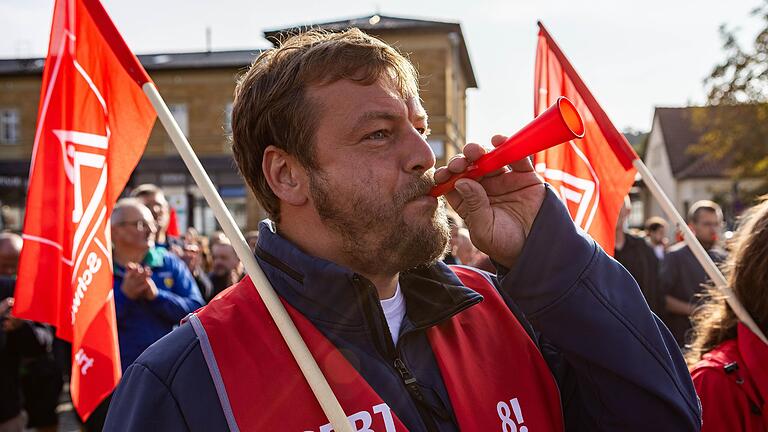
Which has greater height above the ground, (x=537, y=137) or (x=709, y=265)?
(x=537, y=137)

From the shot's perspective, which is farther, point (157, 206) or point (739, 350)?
point (157, 206)

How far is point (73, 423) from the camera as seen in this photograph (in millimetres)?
7977

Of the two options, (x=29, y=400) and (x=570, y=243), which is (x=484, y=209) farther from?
(x=29, y=400)

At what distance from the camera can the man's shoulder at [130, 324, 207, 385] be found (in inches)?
61.3

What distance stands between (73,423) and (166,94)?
22.6 m

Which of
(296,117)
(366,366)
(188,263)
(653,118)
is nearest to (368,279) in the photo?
(366,366)

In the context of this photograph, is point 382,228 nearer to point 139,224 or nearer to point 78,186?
point 78,186

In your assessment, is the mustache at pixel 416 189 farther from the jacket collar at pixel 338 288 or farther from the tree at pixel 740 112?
the tree at pixel 740 112

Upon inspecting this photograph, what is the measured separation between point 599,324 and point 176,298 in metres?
3.31

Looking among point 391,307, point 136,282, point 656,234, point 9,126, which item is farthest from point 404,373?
point 9,126

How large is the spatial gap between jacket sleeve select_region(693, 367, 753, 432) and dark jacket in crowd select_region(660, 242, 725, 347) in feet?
12.3

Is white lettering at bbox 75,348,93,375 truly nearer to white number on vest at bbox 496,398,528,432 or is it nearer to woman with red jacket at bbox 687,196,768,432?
white number on vest at bbox 496,398,528,432

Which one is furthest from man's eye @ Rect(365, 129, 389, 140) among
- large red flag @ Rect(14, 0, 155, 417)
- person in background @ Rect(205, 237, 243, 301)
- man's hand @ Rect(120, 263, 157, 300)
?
person in background @ Rect(205, 237, 243, 301)

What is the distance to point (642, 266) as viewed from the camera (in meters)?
6.01
